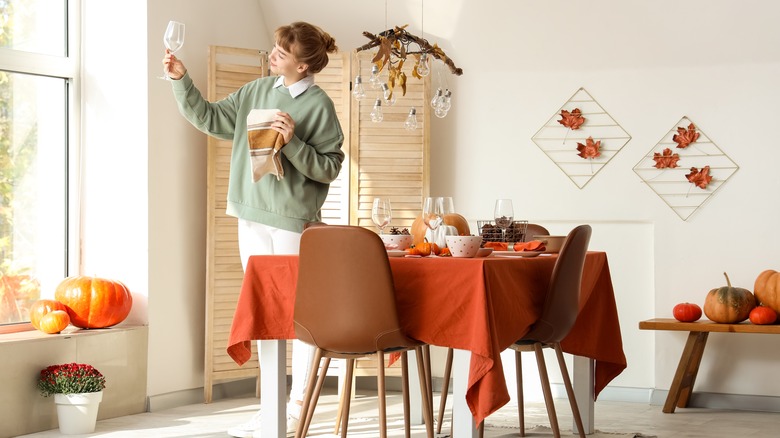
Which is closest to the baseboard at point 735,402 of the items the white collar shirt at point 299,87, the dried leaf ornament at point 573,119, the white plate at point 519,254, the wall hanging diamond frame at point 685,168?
the wall hanging diamond frame at point 685,168

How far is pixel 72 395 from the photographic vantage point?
418cm

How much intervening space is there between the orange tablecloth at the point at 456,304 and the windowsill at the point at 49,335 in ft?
4.34

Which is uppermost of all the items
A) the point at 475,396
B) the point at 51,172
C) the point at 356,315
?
the point at 51,172

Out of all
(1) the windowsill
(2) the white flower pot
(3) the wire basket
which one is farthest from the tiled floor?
(3) the wire basket

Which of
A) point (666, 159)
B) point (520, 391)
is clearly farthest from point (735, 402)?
point (520, 391)

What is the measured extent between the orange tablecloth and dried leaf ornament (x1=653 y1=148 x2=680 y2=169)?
1879mm

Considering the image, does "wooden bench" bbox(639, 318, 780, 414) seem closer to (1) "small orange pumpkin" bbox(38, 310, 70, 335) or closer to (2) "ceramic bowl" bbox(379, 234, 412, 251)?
(2) "ceramic bowl" bbox(379, 234, 412, 251)

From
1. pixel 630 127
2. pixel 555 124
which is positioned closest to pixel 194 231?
pixel 555 124

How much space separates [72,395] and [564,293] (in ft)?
7.09

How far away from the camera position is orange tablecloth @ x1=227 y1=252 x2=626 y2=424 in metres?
2.93

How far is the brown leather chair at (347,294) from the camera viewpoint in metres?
3.09

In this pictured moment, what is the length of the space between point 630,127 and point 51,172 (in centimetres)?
297

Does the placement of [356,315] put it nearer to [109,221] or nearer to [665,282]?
[109,221]

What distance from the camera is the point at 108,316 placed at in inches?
180
